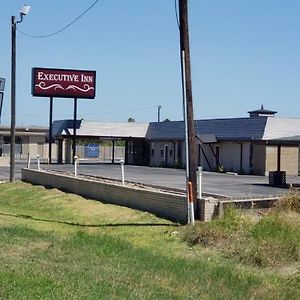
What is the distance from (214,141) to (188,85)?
119 feet

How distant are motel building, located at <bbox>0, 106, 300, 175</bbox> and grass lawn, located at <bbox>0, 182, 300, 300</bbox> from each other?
78.6ft

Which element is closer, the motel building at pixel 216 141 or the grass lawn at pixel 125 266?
the grass lawn at pixel 125 266

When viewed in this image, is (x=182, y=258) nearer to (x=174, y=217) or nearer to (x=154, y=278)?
(x=154, y=278)

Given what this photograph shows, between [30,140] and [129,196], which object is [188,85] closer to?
[129,196]

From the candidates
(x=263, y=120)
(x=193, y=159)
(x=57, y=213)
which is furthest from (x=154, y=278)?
(x=263, y=120)

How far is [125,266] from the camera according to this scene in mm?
12008

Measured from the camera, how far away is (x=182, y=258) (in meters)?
13.9

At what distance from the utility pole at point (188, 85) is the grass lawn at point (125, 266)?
148 centimetres

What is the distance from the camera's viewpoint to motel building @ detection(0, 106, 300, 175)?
163 ft

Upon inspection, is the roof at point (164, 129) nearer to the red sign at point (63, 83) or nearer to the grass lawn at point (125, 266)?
the red sign at point (63, 83)

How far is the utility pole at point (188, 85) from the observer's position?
18531mm

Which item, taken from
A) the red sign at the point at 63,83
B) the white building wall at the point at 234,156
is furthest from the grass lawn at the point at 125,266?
the red sign at the point at 63,83

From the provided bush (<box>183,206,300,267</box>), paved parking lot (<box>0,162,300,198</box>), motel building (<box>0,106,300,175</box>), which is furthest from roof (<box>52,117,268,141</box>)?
bush (<box>183,206,300,267</box>)

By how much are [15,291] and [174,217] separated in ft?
36.3
